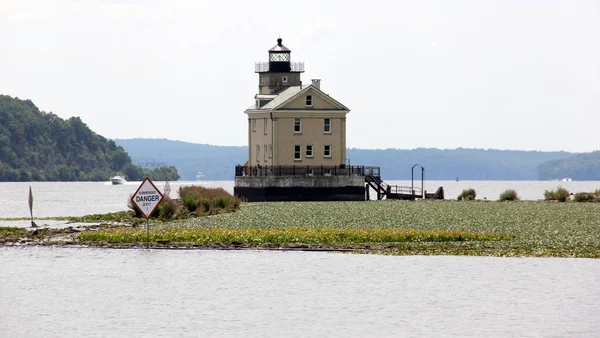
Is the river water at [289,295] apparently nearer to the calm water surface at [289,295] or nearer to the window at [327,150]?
the calm water surface at [289,295]

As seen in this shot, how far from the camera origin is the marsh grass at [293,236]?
49188 millimetres

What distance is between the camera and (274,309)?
103ft

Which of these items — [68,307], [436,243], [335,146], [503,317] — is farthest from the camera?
[335,146]

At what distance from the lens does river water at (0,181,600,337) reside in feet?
92.1

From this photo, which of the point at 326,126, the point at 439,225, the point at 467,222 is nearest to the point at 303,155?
the point at 326,126

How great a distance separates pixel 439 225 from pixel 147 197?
17658 mm

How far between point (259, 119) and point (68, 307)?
72854mm

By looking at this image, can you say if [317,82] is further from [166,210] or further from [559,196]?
[166,210]

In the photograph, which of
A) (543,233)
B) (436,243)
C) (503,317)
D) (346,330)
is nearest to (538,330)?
(503,317)

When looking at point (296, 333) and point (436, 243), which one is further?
point (436, 243)

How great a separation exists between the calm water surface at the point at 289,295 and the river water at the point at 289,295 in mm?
36

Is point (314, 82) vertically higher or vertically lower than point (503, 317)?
higher

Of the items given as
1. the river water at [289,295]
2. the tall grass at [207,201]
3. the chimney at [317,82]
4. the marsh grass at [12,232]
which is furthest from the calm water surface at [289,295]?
the chimney at [317,82]

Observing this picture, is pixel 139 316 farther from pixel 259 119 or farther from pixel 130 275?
pixel 259 119
